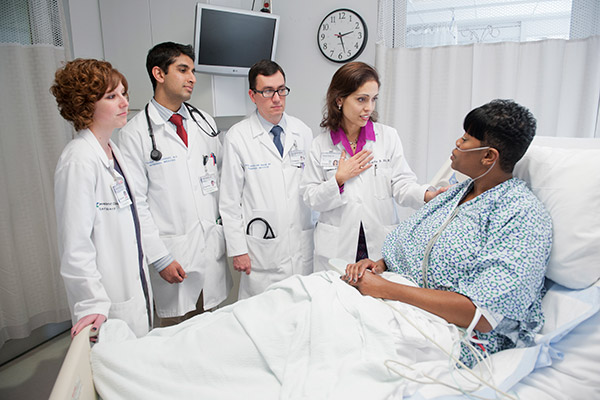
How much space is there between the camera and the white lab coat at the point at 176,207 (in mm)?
1878

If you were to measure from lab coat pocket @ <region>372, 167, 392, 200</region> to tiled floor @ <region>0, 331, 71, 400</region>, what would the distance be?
198cm

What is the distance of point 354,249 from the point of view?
6.41 feet

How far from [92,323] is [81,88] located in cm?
80

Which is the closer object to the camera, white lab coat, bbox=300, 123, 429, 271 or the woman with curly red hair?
the woman with curly red hair

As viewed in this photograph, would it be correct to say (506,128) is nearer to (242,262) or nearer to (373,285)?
(373,285)

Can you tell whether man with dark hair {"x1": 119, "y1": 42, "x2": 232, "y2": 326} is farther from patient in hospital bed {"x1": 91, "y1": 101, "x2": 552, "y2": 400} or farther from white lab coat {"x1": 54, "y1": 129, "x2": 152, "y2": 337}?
patient in hospital bed {"x1": 91, "y1": 101, "x2": 552, "y2": 400}

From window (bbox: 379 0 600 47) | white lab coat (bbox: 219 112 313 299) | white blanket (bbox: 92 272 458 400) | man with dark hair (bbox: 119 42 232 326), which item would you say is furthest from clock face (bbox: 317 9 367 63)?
white blanket (bbox: 92 272 458 400)

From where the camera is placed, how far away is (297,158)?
212 cm

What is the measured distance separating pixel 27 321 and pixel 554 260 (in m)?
2.74

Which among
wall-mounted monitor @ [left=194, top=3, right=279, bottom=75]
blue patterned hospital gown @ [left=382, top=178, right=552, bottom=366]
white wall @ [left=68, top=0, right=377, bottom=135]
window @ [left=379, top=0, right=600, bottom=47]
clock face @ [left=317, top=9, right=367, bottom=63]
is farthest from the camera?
clock face @ [left=317, top=9, right=367, bottom=63]

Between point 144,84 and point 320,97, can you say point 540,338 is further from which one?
point 144,84

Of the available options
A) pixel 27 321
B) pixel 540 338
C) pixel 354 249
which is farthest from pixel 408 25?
pixel 27 321

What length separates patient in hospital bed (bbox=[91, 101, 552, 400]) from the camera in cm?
101

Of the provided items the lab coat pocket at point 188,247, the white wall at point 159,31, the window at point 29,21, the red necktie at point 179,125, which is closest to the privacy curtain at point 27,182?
the window at point 29,21
